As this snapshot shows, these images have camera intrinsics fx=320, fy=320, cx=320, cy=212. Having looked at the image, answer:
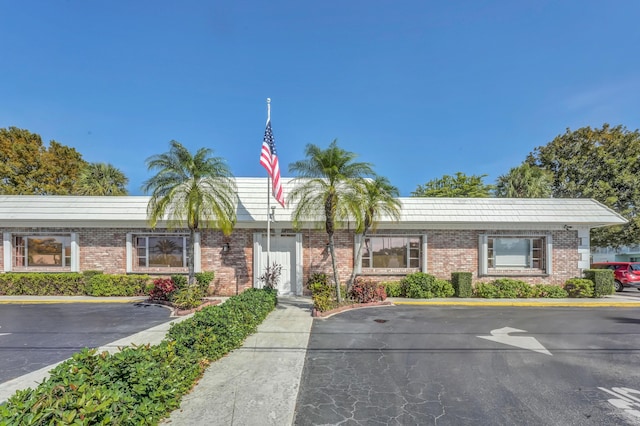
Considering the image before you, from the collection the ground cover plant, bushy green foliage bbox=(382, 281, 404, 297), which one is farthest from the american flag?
the ground cover plant

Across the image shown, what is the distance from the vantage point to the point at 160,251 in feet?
46.0

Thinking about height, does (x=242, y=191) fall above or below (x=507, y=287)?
above

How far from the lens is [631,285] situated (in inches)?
666

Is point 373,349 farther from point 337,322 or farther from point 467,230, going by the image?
point 467,230

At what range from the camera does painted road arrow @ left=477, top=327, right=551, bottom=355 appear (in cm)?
698

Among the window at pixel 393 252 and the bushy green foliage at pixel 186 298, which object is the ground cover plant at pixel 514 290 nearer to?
the window at pixel 393 252

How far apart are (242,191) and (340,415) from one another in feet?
38.0

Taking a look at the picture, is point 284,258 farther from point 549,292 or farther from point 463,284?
point 549,292

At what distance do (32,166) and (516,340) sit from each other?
3583 centimetres

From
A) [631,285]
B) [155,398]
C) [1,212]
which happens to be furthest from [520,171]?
[1,212]

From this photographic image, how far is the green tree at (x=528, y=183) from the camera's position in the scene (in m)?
23.2

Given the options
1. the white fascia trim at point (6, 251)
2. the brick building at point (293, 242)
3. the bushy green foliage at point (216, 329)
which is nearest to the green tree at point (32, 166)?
the white fascia trim at point (6, 251)

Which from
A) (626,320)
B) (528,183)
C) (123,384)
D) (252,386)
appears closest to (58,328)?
(252,386)

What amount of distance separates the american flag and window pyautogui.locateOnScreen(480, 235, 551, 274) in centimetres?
966
